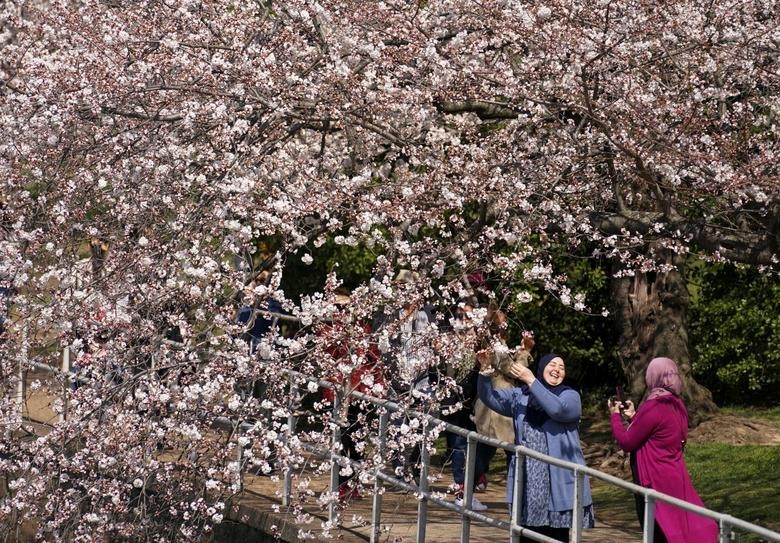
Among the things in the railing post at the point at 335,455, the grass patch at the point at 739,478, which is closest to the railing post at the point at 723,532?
the railing post at the point at 335,455

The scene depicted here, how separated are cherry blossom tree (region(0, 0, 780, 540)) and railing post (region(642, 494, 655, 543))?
2343 mm

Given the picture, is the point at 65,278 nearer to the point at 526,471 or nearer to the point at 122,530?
the point at 122,530

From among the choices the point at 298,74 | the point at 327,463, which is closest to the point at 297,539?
the point at 327,463

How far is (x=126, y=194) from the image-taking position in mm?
9008

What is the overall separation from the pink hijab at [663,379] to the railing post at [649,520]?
1359mm

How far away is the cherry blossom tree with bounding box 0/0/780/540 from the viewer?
28.0 feet

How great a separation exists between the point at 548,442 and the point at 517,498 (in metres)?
0.46

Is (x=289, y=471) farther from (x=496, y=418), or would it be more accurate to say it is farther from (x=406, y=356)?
(x=496, y=418)

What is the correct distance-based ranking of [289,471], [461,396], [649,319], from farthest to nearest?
[649,319]
[461,396]
[289,471]

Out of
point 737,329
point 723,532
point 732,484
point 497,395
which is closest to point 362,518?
point 497,395

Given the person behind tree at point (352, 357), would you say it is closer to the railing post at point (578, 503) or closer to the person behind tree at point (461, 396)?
the person behind tree at point (461, 396)

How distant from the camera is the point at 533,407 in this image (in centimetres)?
822

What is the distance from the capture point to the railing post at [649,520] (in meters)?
6.38

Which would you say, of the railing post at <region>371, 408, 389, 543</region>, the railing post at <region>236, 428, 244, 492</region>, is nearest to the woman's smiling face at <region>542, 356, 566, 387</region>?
the railing post at <region>371, 408, 389, 543</region>
